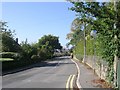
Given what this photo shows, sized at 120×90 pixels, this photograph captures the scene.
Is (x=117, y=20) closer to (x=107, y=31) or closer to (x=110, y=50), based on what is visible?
(x=107, y=31)

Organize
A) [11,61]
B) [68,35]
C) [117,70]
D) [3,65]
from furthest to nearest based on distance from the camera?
[68,35]
[11,61]
[3,65]
[117,70]

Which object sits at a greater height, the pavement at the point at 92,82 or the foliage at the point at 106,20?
the foliage at the point at 106,20

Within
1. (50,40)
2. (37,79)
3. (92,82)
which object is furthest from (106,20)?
(50,40)

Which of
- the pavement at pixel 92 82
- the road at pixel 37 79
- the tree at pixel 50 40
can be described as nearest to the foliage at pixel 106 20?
the pavement at pixel 92 82

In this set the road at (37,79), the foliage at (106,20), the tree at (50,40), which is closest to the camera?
the foliage at (106,20)

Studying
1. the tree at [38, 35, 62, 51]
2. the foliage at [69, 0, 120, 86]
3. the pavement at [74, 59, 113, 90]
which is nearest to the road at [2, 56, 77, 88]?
the pavement at [74, 59, 113, 90]

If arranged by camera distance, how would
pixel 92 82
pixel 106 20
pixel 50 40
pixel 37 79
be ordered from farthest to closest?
pixel 50 40 < pixel 37 79 < pixel 92 82 < pixel 106 20

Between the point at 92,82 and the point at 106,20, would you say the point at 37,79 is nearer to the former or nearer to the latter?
the point at 92,82

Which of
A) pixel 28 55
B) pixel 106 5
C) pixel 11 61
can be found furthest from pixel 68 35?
pixel 106 5

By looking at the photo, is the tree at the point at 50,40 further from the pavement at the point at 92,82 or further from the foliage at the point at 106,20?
the foliage at the point at 106,20

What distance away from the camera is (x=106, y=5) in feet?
58.7

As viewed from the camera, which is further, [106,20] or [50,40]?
[50,40]

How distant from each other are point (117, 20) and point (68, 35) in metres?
95.6

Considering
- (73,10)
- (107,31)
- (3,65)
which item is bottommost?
(3,65)
